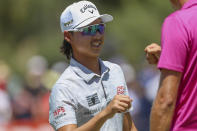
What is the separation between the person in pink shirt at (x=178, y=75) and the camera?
4.78 metres

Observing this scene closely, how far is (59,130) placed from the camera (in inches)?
215

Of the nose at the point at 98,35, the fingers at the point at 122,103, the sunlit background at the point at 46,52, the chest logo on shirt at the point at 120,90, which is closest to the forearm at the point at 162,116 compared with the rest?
the fingers at the point at 122,103

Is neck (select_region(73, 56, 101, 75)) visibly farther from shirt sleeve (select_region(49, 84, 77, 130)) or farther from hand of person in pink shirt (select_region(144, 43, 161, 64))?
hand of person in pink shirt (select_region(144, 43, 161, 64))

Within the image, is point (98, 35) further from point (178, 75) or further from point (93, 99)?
point (178, 75)

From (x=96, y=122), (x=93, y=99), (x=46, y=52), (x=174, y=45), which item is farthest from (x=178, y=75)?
(x=46, y=52)

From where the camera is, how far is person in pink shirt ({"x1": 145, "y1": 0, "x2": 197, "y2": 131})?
478 cm

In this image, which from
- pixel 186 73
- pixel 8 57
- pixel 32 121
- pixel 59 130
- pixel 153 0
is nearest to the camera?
pixel 186 73

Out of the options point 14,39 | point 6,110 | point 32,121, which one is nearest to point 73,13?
point 32,121

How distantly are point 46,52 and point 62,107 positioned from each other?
2477 centimetres

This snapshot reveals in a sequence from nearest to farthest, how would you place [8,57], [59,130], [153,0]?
1. [59,130]
2. [153,0]
3. [8,57]

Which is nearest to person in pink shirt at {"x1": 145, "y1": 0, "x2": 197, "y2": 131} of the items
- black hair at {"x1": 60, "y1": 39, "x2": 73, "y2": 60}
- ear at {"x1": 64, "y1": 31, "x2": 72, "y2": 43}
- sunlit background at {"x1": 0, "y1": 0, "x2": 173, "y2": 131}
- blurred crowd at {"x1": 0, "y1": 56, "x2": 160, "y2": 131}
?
ear at {"x1": 64, "y1": 31, "x2": 72, "y2": 43}

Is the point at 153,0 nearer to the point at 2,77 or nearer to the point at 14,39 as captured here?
the point at 14,39

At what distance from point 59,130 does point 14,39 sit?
31.1 metres

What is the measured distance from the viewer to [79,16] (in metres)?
5.65
